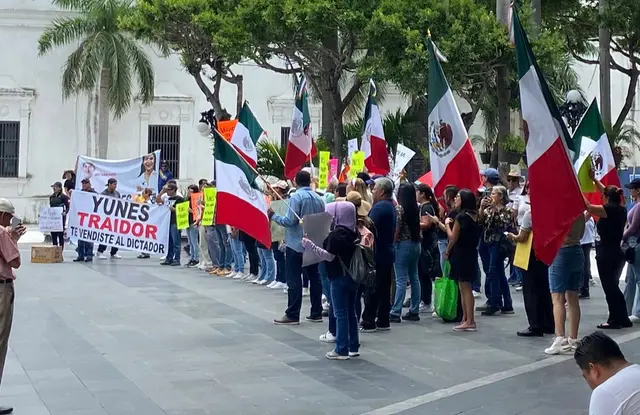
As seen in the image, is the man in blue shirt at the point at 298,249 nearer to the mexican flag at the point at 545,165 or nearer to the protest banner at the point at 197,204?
the mexican flag at the point at 545,165

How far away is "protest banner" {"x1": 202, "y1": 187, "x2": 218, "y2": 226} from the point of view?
1788cm

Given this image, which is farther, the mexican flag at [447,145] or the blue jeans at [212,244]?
the blue jeans at [212,244]

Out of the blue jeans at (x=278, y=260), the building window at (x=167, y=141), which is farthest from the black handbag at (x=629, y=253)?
the building window at (x=167, y=141)

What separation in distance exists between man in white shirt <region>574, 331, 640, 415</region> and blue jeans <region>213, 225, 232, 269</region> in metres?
14.3

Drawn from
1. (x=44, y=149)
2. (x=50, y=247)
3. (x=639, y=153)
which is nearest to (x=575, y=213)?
(x=50, y=247)

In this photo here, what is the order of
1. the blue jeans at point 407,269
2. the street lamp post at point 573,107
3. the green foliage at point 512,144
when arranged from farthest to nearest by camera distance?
the street lamp post at point 573,107, the green foliage at point 512,144, the blue jeans at point 407,269

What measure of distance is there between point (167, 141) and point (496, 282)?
2695 centimetres

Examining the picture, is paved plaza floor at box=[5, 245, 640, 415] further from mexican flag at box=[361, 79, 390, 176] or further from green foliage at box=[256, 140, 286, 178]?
green foliage at box=[256, 140, 286, 178]

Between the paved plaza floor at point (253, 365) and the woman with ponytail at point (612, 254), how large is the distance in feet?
1.45

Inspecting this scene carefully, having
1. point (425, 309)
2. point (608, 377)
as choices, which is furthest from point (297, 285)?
point (608, 377)

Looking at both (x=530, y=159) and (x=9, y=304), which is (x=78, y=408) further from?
(x=530, y=159)

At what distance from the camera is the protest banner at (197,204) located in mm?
18844

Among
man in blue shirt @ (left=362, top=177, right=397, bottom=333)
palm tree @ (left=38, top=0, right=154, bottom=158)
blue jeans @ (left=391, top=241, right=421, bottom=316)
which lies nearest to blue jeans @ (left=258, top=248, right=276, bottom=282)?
blue jeans @ (left=391, top=241, right=421, bottom=316)

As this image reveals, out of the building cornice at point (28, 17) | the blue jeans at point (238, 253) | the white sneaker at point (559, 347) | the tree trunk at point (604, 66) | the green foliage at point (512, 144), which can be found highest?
the building cornice at point (28, 17)
